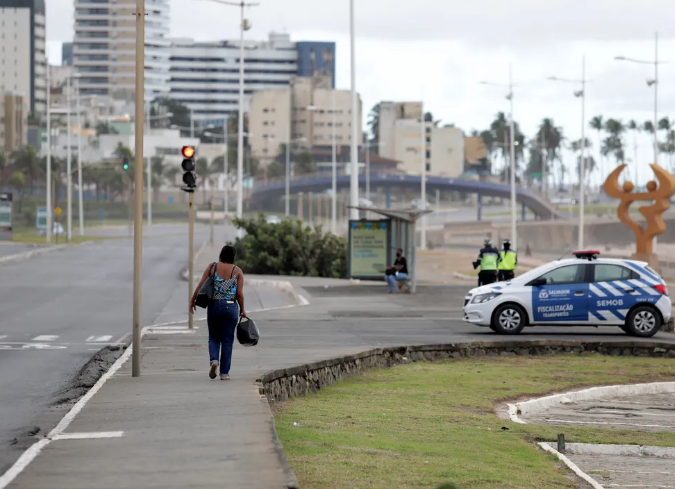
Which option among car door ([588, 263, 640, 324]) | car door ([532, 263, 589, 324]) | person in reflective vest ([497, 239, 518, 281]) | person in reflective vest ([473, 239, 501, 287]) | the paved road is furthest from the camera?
person in reflective vest ([473, 239, 501, 287])

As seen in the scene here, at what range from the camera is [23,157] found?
158000mm

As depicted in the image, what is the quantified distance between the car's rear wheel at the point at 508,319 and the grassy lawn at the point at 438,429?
10.7 ft

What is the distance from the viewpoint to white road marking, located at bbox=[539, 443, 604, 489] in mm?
10540

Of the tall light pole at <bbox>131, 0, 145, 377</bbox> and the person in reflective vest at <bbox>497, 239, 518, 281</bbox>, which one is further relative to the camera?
the person in reflective vest at <bbox>497, 239, 518, 281</bbox>

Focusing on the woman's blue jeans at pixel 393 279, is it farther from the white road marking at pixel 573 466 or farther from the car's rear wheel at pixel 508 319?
the white road marking at pixel 573 466

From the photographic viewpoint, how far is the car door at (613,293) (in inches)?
963

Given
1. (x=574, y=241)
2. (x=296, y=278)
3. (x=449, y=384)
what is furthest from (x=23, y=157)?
(x=449, y=384)

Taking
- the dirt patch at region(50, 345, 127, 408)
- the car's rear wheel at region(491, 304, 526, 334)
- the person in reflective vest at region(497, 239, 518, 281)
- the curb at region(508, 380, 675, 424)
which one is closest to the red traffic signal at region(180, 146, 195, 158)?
the dirt patch at region(50, 345, 127, 408)

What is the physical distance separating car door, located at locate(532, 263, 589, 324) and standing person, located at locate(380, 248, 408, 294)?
41.7 feet

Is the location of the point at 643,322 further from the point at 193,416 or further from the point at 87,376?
the point at 193,416

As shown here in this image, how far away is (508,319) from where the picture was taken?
24891 mm

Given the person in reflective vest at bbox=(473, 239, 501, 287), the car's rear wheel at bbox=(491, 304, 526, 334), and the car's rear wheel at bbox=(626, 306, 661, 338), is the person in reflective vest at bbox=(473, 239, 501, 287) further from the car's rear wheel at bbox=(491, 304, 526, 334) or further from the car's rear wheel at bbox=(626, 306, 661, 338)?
the car's rear wheel at bbox=(626, 306, 661, 338)

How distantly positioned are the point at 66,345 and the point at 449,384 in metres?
7.73

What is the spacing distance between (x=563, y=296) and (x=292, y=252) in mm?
26322
